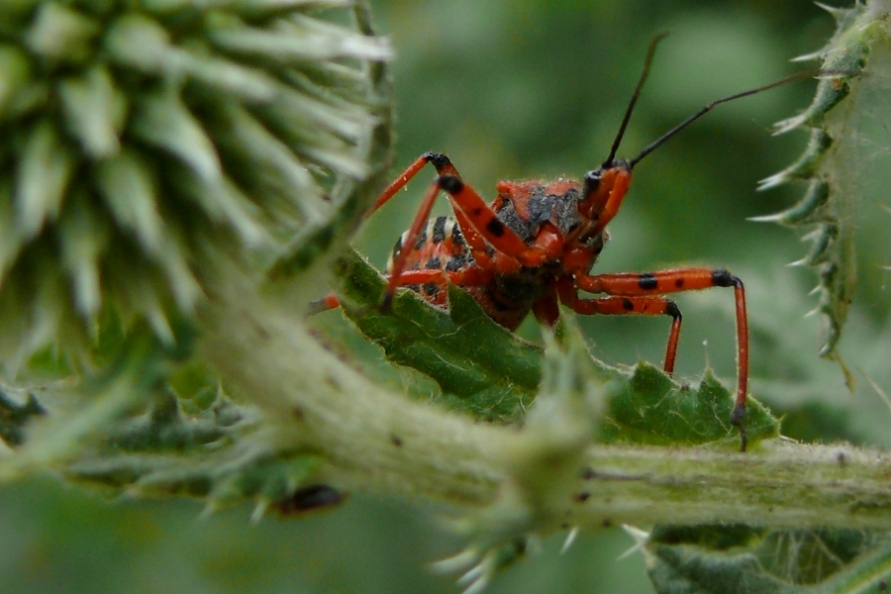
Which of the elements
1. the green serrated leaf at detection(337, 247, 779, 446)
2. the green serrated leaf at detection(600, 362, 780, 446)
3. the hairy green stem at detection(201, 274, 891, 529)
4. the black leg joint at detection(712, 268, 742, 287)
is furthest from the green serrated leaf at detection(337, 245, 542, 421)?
the black leg joint at detection(712, 268, 742, 287)

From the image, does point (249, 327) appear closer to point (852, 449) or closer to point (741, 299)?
point (852, 449)

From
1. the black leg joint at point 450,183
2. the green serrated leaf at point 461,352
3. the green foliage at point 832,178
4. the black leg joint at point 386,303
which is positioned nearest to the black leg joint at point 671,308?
the green foliage at point 832,178

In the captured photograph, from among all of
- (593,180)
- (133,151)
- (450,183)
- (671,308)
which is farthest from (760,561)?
(133,151)

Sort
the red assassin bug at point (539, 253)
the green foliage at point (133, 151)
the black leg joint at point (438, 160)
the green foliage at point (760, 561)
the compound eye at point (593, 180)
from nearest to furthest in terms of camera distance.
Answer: the green foliage at point (133, 151) < the green foliage at point (760, 561) < the red assassin bug at point (539, 253) < the black leg joint at point (438, 160) < the compound eye at point (593, 180)

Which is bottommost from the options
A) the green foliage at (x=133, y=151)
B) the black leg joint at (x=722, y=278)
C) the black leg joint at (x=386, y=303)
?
the black leg joint at (x=722, y=278)

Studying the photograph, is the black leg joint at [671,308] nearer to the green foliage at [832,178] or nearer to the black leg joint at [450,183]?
the green foliage at [832,178]

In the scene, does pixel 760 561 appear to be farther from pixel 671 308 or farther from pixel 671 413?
pixel 671 308
